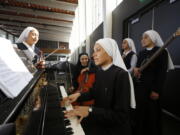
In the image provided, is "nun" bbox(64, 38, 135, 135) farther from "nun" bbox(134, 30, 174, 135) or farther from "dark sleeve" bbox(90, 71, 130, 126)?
"nun" bbox(134, 30, 174, 135)

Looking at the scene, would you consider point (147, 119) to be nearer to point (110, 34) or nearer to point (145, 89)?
point (145, 89)

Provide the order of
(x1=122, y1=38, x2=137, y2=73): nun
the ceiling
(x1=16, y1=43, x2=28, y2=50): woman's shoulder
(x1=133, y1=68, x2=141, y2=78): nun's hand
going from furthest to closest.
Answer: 1. the ceiling
2. (x1=122, y1=38, x2=137, y2=73): nun
3. (x1=133, y1=68, x2=141, y2=78): nun's hand
4. (x1=16, y1=43, x2=28, y2=50): woman's shoulder

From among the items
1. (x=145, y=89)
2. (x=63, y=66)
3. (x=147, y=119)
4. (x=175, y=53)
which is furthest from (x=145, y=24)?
(x=63, y=66)

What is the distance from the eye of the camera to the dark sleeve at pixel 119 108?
3.13ft

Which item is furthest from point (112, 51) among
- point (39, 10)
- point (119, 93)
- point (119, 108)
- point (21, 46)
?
point (39, 10)

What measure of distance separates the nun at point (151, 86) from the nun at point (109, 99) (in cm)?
89

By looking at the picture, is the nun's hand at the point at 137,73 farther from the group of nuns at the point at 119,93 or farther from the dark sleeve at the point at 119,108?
the dark sleeve at the point at 119,108

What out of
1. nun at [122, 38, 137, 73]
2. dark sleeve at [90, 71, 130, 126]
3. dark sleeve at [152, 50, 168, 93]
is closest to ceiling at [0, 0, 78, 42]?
nun at [122, 38, 137, 73]

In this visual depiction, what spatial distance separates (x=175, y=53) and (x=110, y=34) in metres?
Result: 2.39

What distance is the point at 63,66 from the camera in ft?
15.4

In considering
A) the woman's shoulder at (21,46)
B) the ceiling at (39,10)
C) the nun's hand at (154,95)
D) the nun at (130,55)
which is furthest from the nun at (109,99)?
the ceiling at (39,10)

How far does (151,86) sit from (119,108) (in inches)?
44.4

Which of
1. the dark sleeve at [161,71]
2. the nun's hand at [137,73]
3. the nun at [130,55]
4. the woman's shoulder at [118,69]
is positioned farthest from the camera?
the nun at [130,55]

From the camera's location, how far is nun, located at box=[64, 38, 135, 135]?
966 mm
